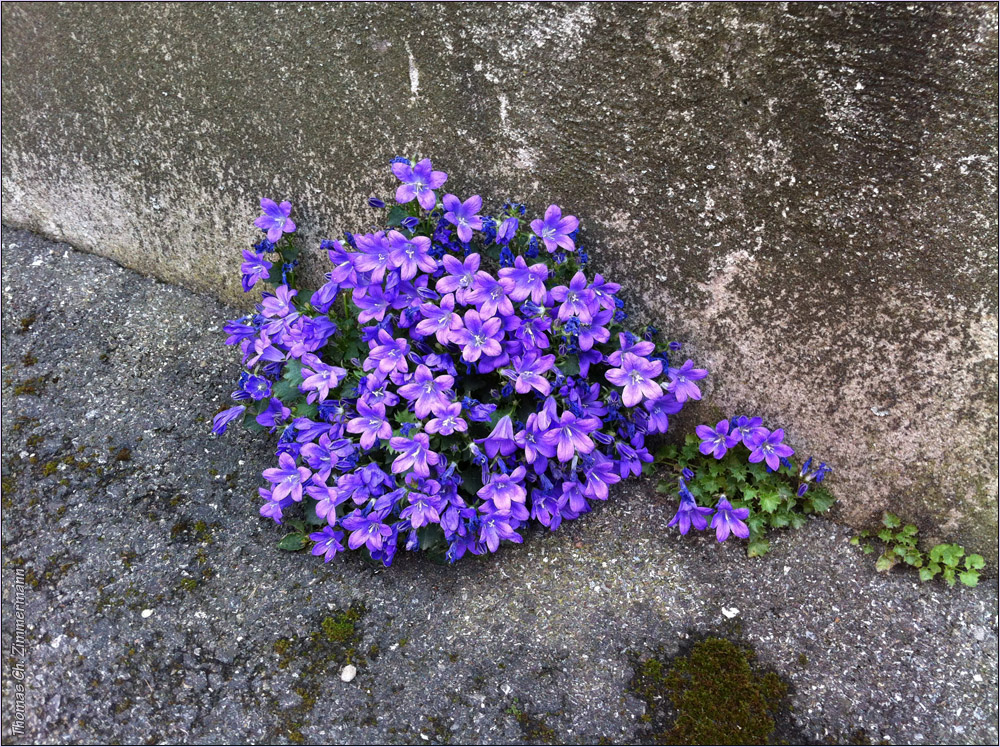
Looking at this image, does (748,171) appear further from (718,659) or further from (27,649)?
(27,649)

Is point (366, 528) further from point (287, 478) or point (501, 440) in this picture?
point (501, 440)

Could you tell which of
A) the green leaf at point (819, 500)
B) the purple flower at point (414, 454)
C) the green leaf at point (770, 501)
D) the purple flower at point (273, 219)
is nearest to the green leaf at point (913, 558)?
the green leaf at point (819, 500)

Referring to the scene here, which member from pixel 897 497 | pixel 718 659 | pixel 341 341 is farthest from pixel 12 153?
pixel 897 497

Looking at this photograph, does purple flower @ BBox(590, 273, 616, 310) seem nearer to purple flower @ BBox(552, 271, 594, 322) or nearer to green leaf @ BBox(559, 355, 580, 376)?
purple flower @ BBox(552, 271, 594, 322)

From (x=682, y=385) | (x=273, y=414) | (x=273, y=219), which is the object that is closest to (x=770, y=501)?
(x=682, y=385)

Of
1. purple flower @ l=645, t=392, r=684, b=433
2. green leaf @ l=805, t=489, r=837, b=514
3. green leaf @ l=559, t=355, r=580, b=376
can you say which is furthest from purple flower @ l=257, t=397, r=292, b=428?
green leaf @ l=805, t=489, r=837, b=514

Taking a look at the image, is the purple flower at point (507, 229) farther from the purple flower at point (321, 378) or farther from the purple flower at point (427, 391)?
the purple flower at point (321, 378)

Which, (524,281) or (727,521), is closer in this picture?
(524,281)
